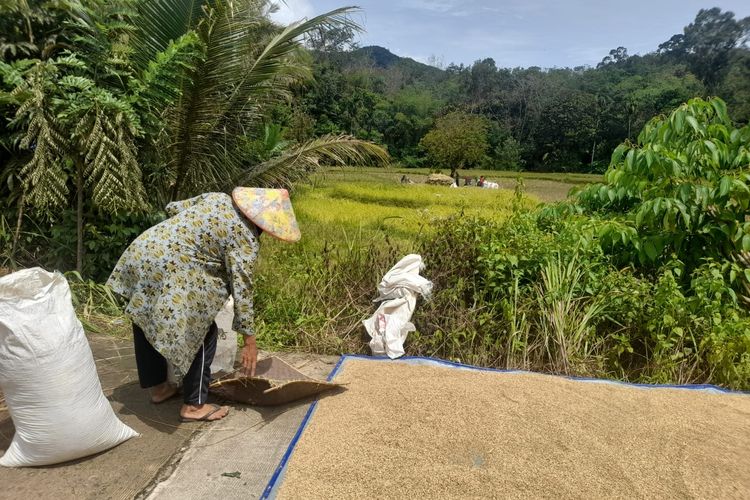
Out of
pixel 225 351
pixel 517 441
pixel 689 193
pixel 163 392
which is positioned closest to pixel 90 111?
pixel 225 351

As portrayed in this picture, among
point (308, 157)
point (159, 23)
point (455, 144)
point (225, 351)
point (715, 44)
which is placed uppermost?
point (715, 44)

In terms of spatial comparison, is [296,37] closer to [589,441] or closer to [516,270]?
[516,270]

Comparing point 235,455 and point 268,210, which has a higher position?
point 268,210

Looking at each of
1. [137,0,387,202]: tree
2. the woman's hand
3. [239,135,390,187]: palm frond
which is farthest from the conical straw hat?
[239,135,390,187]: palm frond

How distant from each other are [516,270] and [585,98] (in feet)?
132

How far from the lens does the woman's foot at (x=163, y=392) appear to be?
2.57 metres

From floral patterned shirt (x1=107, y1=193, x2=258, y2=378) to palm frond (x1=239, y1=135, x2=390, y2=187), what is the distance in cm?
317

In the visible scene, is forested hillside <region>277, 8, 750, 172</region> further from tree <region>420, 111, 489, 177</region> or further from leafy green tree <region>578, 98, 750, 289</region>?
leafy green tree <region>578, 98, 750, 289</region>

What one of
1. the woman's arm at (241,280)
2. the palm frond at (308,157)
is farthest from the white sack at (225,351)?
the palm frond at (308,157)

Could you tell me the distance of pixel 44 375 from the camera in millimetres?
1934

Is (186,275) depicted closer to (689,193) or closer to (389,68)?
(689,193)

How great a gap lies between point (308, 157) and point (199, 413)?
12.1ft

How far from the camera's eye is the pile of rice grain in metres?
1.92

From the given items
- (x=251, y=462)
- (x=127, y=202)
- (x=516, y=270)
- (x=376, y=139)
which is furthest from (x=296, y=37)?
(x=376, y=139)
